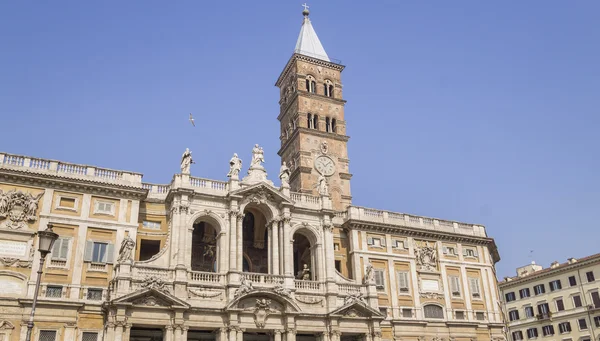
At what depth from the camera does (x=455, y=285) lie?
48.8m

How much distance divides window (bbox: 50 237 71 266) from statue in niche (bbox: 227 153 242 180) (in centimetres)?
1216

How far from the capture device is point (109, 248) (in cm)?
3722

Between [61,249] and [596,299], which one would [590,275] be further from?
[61,249]

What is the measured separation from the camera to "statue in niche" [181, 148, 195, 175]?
40.5 meters

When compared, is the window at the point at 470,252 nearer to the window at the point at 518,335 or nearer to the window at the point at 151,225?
the window at the point at 518,335

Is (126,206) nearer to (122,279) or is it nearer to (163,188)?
(163,188)

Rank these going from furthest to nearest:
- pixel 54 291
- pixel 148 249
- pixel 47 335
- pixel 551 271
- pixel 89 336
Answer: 1. pixel 551 271
2. pixel 148 249
3. pixel 54 291
4. pixel 89 336
5. pixel 47 335

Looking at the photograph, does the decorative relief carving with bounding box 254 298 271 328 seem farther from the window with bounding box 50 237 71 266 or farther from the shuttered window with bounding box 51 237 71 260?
the shuttered window with bounding box 51 237 71 260

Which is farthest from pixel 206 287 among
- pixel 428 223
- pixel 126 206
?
pixel 428 223

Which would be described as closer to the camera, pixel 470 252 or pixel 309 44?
pixel 470 252

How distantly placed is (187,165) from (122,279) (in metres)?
9.81

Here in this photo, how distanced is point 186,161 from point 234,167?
3671 mm

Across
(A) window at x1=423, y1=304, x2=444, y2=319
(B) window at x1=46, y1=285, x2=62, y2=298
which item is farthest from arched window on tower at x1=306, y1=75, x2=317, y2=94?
(B) window at x1=46, y1=285, x2=62, y2=298

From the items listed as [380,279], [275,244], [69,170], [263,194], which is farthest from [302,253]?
[69,170]
